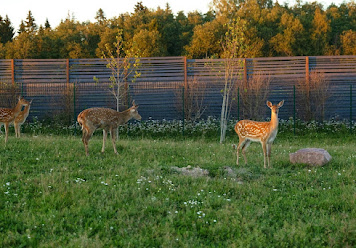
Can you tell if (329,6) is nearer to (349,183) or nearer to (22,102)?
(22,102)

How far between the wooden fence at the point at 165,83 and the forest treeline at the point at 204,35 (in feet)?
29.8

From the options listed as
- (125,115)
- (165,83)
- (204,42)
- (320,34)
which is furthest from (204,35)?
(125,115)

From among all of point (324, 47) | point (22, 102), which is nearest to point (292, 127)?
→ point (22, 102)

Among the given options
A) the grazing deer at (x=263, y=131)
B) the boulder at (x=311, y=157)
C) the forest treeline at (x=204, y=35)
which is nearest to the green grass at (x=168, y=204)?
the boulder at (x=311, y=157)

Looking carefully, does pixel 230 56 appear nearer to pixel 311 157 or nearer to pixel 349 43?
pixel 311 157

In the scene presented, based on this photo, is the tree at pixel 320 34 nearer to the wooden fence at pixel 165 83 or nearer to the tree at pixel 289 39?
the tree at pixel 289 39

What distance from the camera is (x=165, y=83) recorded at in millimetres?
22359

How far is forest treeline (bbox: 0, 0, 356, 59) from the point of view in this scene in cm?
3512

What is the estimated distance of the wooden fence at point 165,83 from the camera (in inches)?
870

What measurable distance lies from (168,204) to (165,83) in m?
15.4

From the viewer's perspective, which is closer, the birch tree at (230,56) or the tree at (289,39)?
the birch tree at (230,56)

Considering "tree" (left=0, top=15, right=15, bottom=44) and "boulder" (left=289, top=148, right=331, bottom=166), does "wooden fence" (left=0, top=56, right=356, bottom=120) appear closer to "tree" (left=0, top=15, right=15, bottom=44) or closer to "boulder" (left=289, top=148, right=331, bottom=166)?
"boulder" (left=289, top=148, right=331, bottom=166)

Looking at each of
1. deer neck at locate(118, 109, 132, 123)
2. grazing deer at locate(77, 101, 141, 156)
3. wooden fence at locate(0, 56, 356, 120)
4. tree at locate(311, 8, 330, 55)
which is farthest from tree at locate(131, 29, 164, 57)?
grazing deer at locate(77, 101, 141, 156)

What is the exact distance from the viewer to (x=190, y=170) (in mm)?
9766
